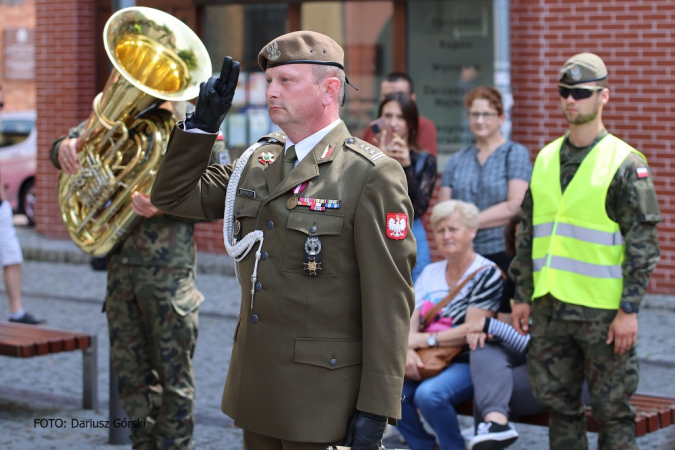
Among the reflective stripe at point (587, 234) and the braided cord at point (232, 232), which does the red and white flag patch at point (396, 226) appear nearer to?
the braided cord at point (232, 232)

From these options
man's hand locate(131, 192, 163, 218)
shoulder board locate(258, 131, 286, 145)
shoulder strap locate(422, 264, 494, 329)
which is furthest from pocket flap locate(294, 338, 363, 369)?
shoulder strap locate(422, 264, 494, 329)

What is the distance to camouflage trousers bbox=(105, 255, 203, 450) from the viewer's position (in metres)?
4.86

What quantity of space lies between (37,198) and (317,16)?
426 centimetres

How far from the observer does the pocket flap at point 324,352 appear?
3.13 m

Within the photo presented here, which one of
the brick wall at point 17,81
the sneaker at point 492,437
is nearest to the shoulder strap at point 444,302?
the sneaker at point 492,437

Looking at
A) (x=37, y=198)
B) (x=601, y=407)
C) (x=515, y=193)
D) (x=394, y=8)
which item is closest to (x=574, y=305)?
(x=601, y=407)

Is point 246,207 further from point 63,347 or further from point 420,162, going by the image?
point 63,347

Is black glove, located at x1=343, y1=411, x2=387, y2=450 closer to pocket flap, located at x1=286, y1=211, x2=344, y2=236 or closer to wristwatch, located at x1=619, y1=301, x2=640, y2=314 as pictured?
pocket flap, located at x1=286, y1=211, x2=344, y2=236

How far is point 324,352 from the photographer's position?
123 inches

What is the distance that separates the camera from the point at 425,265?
6.13m

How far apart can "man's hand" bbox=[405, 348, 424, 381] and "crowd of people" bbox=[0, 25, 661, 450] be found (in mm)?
11

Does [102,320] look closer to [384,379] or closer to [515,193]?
[515,193]

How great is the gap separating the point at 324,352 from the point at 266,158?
0.66 metres

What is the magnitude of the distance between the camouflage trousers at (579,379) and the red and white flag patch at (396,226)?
1774mm
